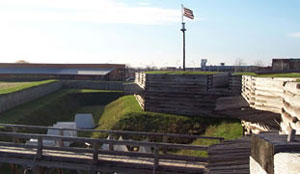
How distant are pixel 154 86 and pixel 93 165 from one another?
1293 centimetres

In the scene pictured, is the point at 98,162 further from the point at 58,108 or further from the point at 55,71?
the point at 55,71

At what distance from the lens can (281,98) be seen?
708 centimetres

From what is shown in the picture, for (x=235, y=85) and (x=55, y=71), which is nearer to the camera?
(x=235, y=85)

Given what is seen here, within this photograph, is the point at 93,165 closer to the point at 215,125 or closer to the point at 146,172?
the point at 146,172

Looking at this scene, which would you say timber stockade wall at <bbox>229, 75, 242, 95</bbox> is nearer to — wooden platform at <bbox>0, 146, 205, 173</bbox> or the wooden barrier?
wooden platform at <bbox>0, 146, 205, 173</bbox>

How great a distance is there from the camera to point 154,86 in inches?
827

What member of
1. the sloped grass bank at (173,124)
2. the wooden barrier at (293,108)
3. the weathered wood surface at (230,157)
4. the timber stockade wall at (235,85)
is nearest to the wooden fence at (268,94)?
the wooden barrier at (293,108)

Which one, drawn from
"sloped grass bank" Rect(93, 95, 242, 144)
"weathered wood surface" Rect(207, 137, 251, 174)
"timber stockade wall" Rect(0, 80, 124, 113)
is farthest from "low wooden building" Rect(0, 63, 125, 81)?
"weathered wood surface" Rect(207, 137, 251, 174)

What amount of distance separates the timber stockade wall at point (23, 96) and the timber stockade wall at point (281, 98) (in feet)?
56.4

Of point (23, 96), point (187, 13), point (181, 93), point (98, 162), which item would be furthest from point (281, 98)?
point (23, 96)

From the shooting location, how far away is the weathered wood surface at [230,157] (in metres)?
5.12

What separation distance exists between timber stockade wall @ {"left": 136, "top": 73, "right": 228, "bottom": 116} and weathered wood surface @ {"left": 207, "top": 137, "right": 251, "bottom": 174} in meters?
12.7

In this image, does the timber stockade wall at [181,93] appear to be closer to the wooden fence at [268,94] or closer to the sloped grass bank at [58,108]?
the sloped grass bank at [58,108]

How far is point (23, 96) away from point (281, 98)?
22.2 metres
